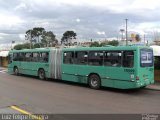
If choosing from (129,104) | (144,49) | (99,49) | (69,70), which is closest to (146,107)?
(129,104)

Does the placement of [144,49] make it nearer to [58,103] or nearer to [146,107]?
[146,107]

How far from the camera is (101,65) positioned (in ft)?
48.2

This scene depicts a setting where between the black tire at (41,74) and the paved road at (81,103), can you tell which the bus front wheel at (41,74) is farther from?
the paved road at (81,103)

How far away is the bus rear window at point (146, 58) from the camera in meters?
13.4

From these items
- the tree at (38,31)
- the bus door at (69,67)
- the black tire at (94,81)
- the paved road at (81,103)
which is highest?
the tree at (38,31)

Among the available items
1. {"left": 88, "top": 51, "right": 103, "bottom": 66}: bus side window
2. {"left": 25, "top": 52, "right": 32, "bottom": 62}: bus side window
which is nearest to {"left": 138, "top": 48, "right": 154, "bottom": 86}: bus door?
{"left": 88, "top": 51, "right": 103, "bottom": 66}: bus side window

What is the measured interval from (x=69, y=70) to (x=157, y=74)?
6.65 metres

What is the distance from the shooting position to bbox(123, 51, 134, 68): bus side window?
1314 centimetres

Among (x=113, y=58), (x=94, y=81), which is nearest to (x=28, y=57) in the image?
(x=94, y=81)

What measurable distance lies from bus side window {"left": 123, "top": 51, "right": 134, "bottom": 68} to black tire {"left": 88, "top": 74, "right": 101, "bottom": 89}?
84.6 inches

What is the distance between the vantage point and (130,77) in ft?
43.0

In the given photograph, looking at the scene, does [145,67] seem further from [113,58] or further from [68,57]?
[68,57]

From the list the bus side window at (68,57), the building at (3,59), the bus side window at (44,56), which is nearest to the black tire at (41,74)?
the bus side window at (44,56)

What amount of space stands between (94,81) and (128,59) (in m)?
2.80
